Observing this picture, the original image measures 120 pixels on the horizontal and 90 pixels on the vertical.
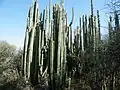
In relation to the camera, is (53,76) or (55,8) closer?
(53,76)

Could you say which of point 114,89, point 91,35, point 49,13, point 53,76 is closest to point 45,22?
point 49,13

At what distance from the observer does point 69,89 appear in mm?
11680

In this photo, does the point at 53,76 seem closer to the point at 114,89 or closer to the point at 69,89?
the point at 69,89

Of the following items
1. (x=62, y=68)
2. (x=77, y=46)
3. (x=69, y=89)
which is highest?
(x=77, y=46)

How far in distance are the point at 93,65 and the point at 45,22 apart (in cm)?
345

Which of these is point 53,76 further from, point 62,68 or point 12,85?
point 12,85

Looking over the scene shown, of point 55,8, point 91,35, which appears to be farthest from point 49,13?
point 91,35

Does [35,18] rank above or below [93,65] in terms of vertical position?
above

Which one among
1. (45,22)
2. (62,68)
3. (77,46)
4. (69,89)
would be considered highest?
(45,22)

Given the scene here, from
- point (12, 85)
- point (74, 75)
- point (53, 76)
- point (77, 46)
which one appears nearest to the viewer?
point (53, 76)

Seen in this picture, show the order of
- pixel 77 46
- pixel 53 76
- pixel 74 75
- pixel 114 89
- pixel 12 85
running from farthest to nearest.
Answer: pixel 77 46 < pixel 74 75 < pixel 12 85 < pixel 53 76 < pixel 114 89

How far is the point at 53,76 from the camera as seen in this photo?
39.0 ft

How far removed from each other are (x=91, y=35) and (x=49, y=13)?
2920 millimetres

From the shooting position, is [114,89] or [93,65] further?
[93,65]
